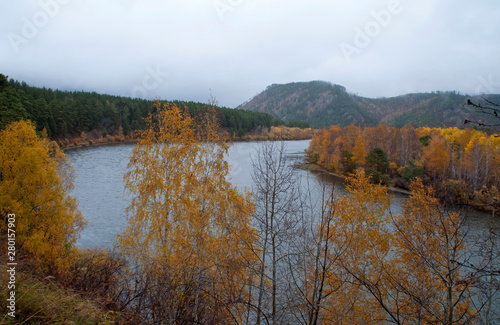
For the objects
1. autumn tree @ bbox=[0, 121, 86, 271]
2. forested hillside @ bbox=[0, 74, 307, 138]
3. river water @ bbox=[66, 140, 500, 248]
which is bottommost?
river water @ bbox=[66, 140, 500, 248]

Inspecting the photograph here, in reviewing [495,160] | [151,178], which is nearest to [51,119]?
[151,178]

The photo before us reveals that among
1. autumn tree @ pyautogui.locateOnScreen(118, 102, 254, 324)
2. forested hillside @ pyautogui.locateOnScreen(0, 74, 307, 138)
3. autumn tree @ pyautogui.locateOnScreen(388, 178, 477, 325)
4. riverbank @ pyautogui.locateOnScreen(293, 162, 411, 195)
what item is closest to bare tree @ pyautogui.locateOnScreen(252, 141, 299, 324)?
autumn tree @ pyautogui.locateOnScreen(118, 102, 254, 324)

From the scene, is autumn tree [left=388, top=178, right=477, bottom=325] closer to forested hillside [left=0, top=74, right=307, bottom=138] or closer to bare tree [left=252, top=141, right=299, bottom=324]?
bare tree [left=252, top=141, right=299, bottom=324]

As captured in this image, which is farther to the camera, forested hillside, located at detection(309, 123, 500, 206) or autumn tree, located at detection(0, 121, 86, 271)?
forested hillside, located at detection(309, 123, 500, 206)

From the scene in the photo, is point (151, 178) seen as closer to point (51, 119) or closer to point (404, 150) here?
point (404, 150)

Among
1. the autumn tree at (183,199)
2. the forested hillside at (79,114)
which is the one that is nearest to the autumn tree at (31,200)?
the autumn tree at (183,199)

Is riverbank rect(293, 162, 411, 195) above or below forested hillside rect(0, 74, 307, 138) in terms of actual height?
below

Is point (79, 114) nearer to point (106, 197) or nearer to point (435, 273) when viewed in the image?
point (106, 197)

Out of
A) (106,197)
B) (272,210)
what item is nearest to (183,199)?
(272,210)

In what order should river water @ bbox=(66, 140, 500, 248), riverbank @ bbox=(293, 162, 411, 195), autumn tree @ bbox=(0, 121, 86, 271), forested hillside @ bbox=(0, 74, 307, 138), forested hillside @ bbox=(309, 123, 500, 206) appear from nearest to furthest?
autumn tree @ bbox=(0, 121, 86, 271) < river water @ bbox=(66, 140, 500, 248) < forested hillside @ bbox=(309, 123, 500, 206) < riverbank @ bbox=(293, 162, 411, 195) < forested hillside @ bbox=(0, 74, 307, 138)

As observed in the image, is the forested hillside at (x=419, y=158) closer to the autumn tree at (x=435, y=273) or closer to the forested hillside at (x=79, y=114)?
the autumn tree at (x=435, y=273)

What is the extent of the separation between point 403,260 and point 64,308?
12642 millimetres

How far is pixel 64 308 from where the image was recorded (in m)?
4.35

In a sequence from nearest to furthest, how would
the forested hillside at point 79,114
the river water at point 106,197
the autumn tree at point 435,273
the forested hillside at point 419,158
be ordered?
the autumn tree at point 435,273 → the river water at point 106,197 → the forested hillside at point 419,158 → the forested hillside at point 79,114
